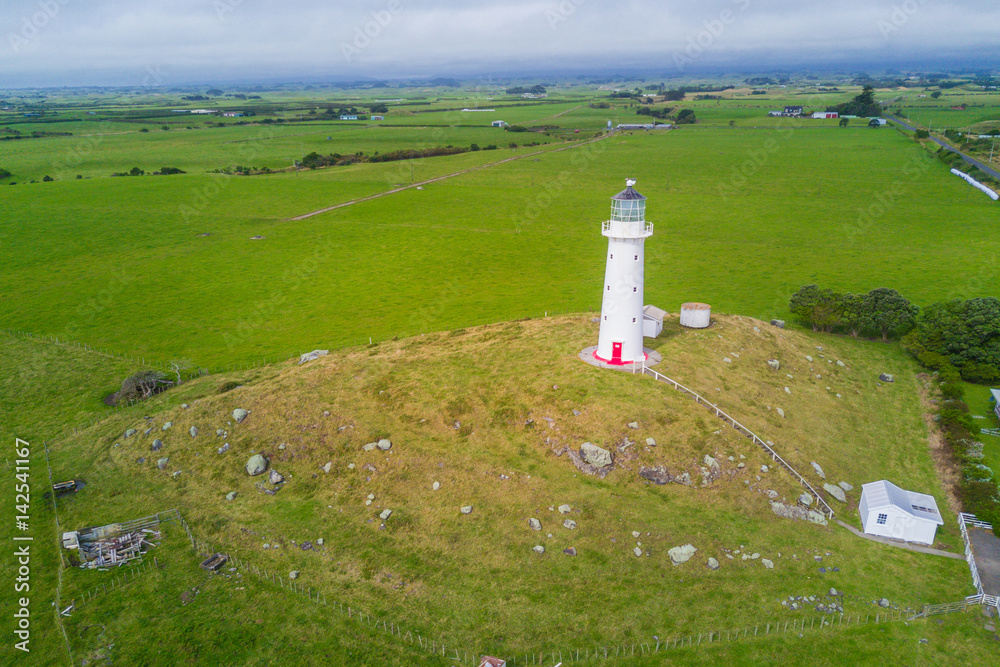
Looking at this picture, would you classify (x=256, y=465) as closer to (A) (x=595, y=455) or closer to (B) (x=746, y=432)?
(A) (x=595, y=455)

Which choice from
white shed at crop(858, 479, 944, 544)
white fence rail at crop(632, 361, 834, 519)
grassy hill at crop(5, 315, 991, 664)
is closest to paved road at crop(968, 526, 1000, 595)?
grassy hill at crop(5, 315, 991, 664)

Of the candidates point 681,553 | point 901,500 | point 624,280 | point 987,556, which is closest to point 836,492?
point 901,500

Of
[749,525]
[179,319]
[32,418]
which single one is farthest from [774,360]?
[179,319]

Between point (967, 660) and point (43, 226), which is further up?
point (43, 226)

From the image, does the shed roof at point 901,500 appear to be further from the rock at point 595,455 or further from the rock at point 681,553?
the rock at point 595,455

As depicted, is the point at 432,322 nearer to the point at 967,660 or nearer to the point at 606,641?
the point at 606,641
